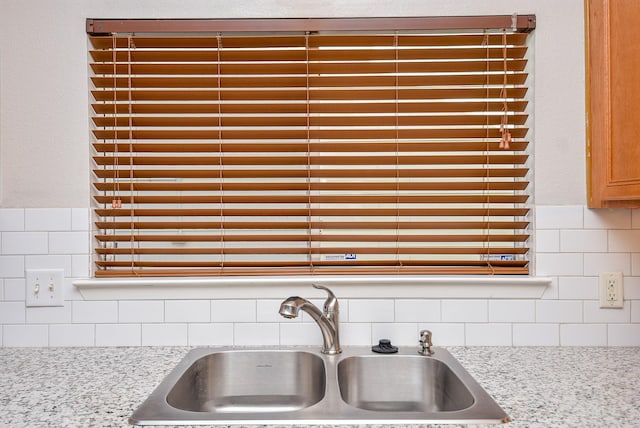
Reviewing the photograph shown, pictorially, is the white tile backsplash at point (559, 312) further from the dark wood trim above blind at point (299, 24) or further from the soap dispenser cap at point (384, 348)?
the dark wood trim above blind at point (299, 24)

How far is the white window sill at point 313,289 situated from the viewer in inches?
63.0

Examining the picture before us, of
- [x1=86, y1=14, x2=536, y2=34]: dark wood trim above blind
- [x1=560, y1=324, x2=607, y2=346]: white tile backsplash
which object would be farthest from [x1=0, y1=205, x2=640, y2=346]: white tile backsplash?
[x1=86, y1=14, x2=536, y2=34]: dark wood trim above blind

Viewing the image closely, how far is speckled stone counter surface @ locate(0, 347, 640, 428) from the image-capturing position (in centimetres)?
107

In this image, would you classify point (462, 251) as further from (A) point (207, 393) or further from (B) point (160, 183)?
(B) point (160, 183)

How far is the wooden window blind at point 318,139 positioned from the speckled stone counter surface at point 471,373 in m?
0.30

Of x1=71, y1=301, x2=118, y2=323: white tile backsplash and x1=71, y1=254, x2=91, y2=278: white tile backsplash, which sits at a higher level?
x1=71, y1=254, x2=91, y2=278: white tile backsplash

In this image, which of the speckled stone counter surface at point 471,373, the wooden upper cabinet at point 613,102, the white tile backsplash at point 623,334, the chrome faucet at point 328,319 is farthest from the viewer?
the white tile backsplash at point 623,334

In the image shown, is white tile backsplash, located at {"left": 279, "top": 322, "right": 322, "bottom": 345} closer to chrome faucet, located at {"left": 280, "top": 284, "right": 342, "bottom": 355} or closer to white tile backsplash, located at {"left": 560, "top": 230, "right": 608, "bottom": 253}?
chrome faucet, located at {"left": 280, "top": 284, "right": 342, "bottom": 355}

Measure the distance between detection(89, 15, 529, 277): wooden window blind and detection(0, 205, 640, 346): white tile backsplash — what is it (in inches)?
4.5

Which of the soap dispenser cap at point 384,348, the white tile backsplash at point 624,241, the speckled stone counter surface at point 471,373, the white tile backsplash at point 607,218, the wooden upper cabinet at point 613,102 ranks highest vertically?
the wooden upper cabinet at point 613,102

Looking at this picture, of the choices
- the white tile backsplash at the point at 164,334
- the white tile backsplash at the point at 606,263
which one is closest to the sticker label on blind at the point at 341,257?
the white tile backsplash at the point at 164,334

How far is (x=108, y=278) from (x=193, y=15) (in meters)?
0.96

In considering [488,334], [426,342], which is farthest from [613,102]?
[426,342]

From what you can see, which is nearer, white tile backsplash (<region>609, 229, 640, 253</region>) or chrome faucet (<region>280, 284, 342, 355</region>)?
chrome faucet (<region>280, 284, 342, 355</region>)
